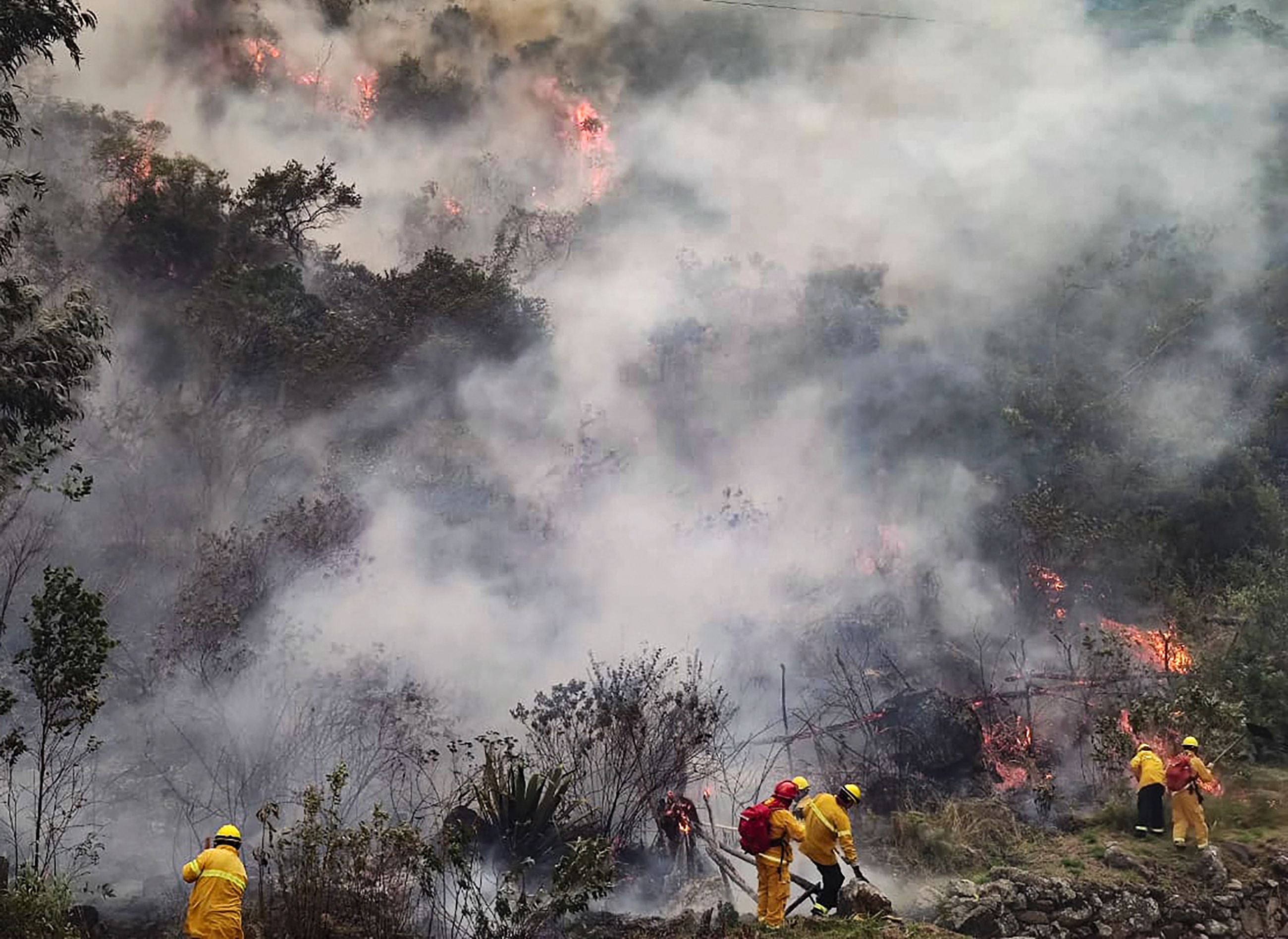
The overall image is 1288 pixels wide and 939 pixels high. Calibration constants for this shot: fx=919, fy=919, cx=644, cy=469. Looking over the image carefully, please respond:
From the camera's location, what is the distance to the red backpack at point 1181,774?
33.7 feet

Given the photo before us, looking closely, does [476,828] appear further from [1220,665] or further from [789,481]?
[789,481]

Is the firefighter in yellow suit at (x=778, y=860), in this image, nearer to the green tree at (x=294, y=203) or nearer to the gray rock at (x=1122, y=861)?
the gray rock at (x=1122, y=861)

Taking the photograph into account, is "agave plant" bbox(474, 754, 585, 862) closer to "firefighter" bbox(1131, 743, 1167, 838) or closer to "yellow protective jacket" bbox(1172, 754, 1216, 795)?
"firefighter" bbox(1131, 743, 1167, 838)

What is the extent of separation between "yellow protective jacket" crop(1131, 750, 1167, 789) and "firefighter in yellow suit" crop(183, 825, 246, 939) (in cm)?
982

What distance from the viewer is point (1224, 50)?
3070 cm

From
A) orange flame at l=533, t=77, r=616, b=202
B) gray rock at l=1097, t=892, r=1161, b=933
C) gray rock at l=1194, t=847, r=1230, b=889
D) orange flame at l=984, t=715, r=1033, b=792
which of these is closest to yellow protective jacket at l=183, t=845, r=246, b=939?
gray rock at l=1097, t=892, r=1161, b=933

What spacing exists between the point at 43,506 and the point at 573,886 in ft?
48.6

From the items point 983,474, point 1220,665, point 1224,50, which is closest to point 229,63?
point 983,474

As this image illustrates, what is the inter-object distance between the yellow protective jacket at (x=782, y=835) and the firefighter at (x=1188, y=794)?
504 cm

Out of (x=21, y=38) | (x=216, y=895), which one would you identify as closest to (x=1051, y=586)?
(x=216, y=895)

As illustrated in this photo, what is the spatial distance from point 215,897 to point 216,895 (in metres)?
0.01

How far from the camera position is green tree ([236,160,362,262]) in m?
22.4

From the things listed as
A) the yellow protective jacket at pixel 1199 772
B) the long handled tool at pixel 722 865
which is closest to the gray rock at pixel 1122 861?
the yellow protective jacket at pixel 1199 772

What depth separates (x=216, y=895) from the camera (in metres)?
7.12
